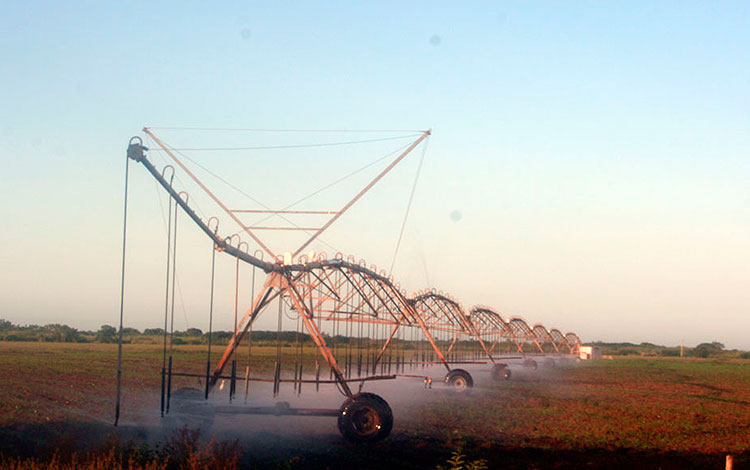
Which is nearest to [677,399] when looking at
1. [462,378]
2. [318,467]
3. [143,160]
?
[462,378]

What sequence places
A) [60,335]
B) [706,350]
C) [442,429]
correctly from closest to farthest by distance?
[442,429], [60,335], [706,350]

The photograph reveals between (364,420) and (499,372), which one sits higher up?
(364,420)

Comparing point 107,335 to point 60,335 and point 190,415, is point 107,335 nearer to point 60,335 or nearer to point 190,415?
point 60,335

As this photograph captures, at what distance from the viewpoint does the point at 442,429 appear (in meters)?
21.8

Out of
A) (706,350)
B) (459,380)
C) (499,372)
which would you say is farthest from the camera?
(706,350)

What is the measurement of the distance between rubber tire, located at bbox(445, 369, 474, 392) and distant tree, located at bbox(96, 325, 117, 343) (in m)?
95.4

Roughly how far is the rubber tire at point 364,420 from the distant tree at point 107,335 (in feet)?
359

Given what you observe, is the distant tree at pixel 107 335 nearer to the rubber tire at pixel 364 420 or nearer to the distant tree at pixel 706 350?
the rubber tire at pixel 364 420

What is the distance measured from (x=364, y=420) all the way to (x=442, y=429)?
4.29m

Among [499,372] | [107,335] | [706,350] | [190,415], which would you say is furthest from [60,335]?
[706,350]

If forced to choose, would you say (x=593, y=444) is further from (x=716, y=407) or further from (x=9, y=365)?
(x=9, y=365)

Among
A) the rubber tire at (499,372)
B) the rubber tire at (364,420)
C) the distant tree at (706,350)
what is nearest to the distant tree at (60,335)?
the rubber tire at (499,372)

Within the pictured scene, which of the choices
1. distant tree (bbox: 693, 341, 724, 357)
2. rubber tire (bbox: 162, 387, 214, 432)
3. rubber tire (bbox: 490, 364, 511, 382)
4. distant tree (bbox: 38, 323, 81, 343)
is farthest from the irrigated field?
distant tree (bbox: 693, 341, 724, 357)

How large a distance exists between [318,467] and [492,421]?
34.7 feet
